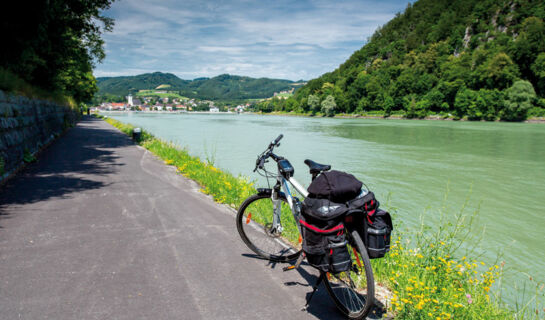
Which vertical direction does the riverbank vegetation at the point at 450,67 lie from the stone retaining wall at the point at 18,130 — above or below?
above

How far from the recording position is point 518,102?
2259 inches

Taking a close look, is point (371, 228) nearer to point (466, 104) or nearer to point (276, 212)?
point (276, 212)

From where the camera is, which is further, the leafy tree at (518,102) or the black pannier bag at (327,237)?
the leafy tree at (518,102)

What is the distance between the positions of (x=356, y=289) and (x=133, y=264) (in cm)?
228

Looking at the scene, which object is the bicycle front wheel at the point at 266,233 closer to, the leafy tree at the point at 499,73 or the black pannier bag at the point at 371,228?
the black pannier bag at the point at 371,228

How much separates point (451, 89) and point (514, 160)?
7236cm

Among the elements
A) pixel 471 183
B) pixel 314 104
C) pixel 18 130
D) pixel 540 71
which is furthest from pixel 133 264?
pixel 314 104

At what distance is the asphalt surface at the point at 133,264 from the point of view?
8.86 feet

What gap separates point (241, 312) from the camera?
268cm

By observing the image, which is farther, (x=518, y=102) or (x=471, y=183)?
(x=518, y=102)

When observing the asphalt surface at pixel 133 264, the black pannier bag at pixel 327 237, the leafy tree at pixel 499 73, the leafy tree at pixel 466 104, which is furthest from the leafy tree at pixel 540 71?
the black pannier bag at pixel 327 237

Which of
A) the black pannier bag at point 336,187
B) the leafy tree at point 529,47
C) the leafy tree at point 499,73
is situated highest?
the leafy tree at point 529,47

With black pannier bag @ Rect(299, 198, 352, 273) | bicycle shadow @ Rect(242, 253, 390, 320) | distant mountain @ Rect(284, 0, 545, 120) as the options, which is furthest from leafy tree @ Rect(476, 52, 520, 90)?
black pannier bag @ Rect(299, 198, 352, 273)

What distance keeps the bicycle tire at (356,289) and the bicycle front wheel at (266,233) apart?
812mm
